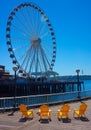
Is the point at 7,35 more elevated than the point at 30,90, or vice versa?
the point at 7,35

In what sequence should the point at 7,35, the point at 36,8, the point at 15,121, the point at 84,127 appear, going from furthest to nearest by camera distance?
the point at 36,8, the point at 7,35, the point at 15,121, the point at 84,127

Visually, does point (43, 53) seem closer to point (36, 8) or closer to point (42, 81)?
point (36, 8)

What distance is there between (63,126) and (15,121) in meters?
2.43

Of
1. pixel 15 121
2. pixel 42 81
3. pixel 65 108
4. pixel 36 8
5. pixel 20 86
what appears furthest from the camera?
pixel 42 81

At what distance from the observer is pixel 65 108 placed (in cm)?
1412

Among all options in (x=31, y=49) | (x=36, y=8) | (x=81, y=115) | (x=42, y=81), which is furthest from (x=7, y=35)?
(x=81, y=115)

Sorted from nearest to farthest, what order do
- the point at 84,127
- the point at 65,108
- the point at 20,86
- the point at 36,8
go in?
the point at 84,127, the point at 65,108, the point at 36,8, the point at 20,86

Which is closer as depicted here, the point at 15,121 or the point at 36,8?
the point at 15,121

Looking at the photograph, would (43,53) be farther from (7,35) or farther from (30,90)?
(30,90)

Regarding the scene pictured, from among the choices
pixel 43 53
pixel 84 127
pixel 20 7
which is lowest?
pixel 84 127

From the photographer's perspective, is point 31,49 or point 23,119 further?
point 31,49

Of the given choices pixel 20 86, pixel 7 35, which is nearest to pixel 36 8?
pixel 7 35

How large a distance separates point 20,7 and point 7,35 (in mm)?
5774

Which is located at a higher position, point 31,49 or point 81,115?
point 31,49
